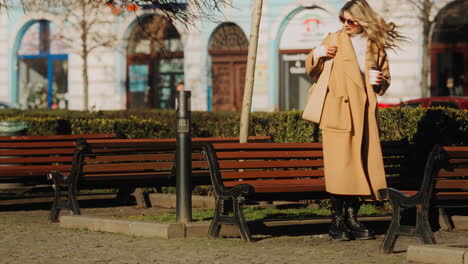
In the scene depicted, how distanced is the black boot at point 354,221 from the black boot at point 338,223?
0.20 feet

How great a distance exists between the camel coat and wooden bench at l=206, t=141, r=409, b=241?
513mm

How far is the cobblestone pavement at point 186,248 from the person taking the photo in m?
7.68

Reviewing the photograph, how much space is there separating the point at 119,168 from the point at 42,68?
27282 mm

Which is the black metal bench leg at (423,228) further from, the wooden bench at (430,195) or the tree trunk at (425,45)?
the tree trunk at (425,45)

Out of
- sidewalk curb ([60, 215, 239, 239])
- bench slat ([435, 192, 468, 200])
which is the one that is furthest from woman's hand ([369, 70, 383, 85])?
sidewalk curb ([60, 215, 239, 239])

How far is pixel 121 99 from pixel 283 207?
25205mm

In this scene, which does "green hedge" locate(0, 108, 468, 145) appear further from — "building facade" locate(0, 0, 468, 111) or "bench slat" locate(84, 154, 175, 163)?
"building facade" locate(0, 0, 468, 111)

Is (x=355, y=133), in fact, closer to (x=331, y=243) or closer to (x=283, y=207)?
(x=331, y=243)

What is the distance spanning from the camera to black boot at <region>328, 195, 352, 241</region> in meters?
8.59

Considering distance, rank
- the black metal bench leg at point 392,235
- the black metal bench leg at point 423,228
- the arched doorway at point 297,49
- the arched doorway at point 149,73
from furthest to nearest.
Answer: the arched doorway at point 149,73 < the arched doorway at point 297,49 < the black metal bench leg at point 392,235 < the black metal bench leg at point 423,228

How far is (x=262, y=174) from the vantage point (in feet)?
30.0

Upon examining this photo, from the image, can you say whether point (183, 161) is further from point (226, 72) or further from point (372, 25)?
point (226, 72)

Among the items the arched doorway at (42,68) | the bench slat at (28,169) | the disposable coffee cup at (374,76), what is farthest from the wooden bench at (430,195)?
the arched doorway at (42,68)

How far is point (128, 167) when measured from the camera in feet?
36.9
